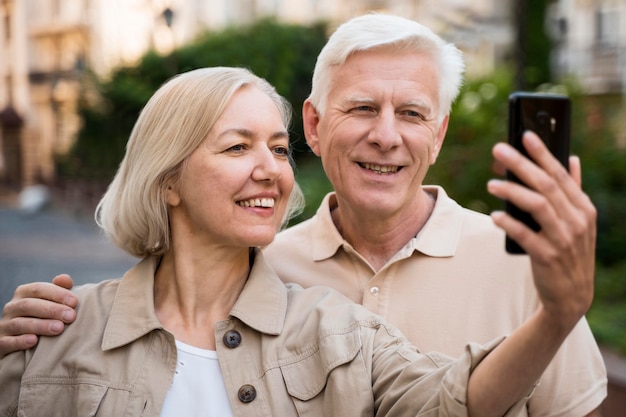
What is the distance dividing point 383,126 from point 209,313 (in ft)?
2.71

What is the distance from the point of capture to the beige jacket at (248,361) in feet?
7.22

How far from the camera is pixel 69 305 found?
2.51 metres

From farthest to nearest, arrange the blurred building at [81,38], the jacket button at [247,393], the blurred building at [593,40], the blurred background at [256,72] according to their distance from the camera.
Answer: the blurred building at [81,38]
the blurred building at [593,40]
the blurred background at [256,72]
the jacket button at [247,393]

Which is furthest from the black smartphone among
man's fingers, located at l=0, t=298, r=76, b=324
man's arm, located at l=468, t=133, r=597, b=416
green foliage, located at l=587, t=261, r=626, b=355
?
green foliage, located at l=587, t=261, r=626, b=355

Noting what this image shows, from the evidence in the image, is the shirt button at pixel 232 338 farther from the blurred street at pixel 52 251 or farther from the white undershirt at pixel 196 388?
the blurred street at pixel 52 251

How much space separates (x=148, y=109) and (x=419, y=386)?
1.21 m

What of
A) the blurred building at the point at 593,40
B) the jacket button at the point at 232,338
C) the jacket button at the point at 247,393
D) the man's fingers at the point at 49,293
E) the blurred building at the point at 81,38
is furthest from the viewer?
the blurred building at the point at 81,38

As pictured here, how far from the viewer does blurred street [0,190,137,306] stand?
44.5ft

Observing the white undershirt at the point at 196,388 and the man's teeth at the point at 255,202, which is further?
the man's teeth at the point at 255,202

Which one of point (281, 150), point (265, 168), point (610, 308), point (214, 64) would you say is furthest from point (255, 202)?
point (214, 64)

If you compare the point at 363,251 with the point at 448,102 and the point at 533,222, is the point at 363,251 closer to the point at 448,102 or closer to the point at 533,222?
the point at 448,102

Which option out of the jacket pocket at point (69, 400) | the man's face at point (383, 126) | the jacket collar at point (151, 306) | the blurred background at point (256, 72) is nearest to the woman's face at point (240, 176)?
the jacket collar at point (151, 306)

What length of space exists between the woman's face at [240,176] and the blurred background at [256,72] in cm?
88

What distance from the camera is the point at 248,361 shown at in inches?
92.6
